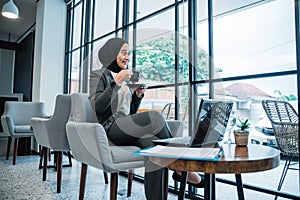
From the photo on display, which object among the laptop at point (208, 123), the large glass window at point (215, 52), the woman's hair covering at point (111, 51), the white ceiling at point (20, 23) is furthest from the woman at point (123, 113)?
the white ceiling at point (20, 23)

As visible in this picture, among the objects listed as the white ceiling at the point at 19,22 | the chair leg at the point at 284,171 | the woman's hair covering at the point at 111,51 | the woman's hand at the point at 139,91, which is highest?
the white ceiling at the point at 19,22

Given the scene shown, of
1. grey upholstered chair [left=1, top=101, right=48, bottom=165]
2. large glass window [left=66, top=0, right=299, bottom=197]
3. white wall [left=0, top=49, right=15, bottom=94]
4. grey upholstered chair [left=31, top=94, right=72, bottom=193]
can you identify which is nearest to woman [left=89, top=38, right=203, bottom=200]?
large glass window [left=66, top=0, right=299, bottom=197]

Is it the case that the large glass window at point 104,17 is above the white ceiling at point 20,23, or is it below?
below

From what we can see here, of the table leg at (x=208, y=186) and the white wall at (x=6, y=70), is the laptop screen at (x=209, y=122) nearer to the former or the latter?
the table leg at (x=208, y=186)

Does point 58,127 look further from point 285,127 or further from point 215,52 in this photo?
point 285,127

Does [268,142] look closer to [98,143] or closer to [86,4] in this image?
[98,143]

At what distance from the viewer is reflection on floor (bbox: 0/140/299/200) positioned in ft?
6.24

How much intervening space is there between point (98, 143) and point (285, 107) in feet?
4.17

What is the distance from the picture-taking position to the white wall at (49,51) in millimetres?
4531

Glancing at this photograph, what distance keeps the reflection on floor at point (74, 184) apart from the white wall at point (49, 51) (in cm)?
164

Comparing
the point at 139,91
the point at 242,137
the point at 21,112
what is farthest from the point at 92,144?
the point at 21,112

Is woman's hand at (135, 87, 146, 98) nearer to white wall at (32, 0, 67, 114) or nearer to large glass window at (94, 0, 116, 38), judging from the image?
large glass window at (94, 0, 116, 38)

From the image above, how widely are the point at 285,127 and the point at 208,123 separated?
0.83 m

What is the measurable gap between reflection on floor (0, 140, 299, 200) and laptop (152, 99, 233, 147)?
852mm
